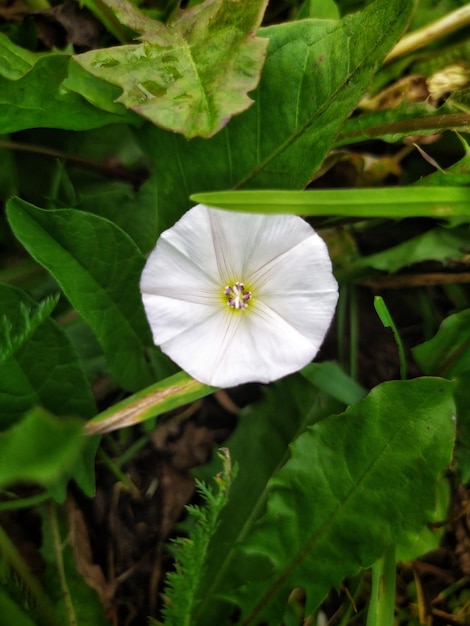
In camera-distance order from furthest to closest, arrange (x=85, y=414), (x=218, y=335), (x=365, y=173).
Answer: (x=365, y=173) → (x=85, y=414) → (x=218, y=335)

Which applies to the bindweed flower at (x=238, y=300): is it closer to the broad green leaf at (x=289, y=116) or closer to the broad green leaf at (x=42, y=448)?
the broad green leaf at (x=289, y=116)

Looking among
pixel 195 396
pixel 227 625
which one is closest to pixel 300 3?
pixel 195 396

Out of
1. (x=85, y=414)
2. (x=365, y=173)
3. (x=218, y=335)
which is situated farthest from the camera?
(x=365, y=173)

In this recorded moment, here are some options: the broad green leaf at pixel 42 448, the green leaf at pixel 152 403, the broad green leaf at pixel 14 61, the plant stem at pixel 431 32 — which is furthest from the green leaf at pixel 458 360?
the broad green leaf at pixel 14 61

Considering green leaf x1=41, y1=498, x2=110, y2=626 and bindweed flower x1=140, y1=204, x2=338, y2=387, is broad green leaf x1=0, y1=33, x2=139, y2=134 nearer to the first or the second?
bindweed flower x1=140, y1=204, x2=338, y2=387

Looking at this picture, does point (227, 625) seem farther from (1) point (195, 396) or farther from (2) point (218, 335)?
(2) point (218, 335)
